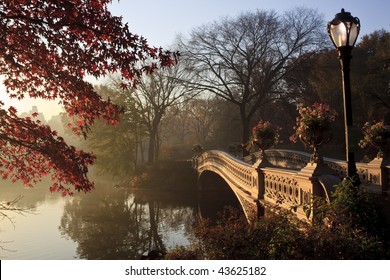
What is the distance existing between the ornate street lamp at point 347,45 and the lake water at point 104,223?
9008 millimetres

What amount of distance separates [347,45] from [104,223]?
2089 cm

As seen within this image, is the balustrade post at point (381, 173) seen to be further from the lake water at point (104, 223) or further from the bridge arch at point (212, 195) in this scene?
the bridge arch at point (212, 195)

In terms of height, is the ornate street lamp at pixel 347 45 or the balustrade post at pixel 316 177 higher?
the ornate street lamp at pixel 347 45

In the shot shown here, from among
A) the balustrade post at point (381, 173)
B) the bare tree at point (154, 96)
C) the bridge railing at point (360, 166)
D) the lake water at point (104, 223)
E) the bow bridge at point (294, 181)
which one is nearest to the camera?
the bow bridge at point (294, 181)

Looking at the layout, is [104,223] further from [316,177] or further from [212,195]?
[316,177]

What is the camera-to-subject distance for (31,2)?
614 centimetres

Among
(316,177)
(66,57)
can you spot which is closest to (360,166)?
(316,177)

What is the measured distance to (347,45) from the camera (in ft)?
22.2

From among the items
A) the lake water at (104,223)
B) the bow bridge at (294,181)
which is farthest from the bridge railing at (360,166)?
the lake water at (104,223)

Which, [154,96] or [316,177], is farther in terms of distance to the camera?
[154,96]

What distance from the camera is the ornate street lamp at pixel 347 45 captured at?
6.61 meters

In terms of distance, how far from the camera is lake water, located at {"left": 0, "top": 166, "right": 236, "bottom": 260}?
18.2m
